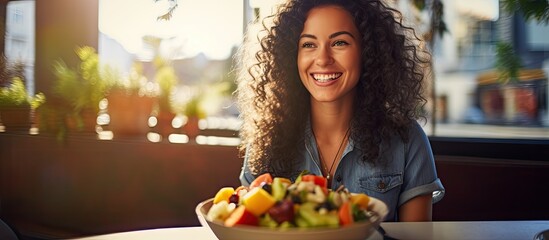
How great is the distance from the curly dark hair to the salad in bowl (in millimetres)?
701

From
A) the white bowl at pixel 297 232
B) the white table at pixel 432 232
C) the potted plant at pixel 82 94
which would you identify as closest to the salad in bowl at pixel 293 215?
the white bowl at pixel 297 232

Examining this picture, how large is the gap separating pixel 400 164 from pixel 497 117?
142 centimetres

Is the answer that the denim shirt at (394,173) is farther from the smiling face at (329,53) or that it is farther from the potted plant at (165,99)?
the potted plant at (165,99)

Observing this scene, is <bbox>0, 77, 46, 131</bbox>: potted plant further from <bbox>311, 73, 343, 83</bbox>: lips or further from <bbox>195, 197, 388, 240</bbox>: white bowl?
<bbox>195, 197, 388, 240</bbox>: white bowl

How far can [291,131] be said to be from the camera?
1755mm

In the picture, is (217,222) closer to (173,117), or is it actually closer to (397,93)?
(397,93)

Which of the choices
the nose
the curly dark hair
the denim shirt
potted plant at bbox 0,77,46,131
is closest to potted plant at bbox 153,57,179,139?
potted plant at bbox 0,77,46,131

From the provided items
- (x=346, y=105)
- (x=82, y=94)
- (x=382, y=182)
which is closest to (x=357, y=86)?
(x=346, y=105)

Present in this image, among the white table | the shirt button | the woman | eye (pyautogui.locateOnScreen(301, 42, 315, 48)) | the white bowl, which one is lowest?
the white table

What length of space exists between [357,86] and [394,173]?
0.95ft

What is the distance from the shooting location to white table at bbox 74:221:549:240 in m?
1.19

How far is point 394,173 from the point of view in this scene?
164cm

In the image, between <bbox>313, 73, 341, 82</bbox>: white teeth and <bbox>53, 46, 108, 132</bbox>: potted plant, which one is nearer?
<bbox>313, 73, 341, 82</bbox>: white teeth

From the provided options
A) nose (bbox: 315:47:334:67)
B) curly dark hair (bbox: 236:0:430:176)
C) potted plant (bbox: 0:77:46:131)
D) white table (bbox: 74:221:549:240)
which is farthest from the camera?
potted plant (bbox: 0:77:46:131)
